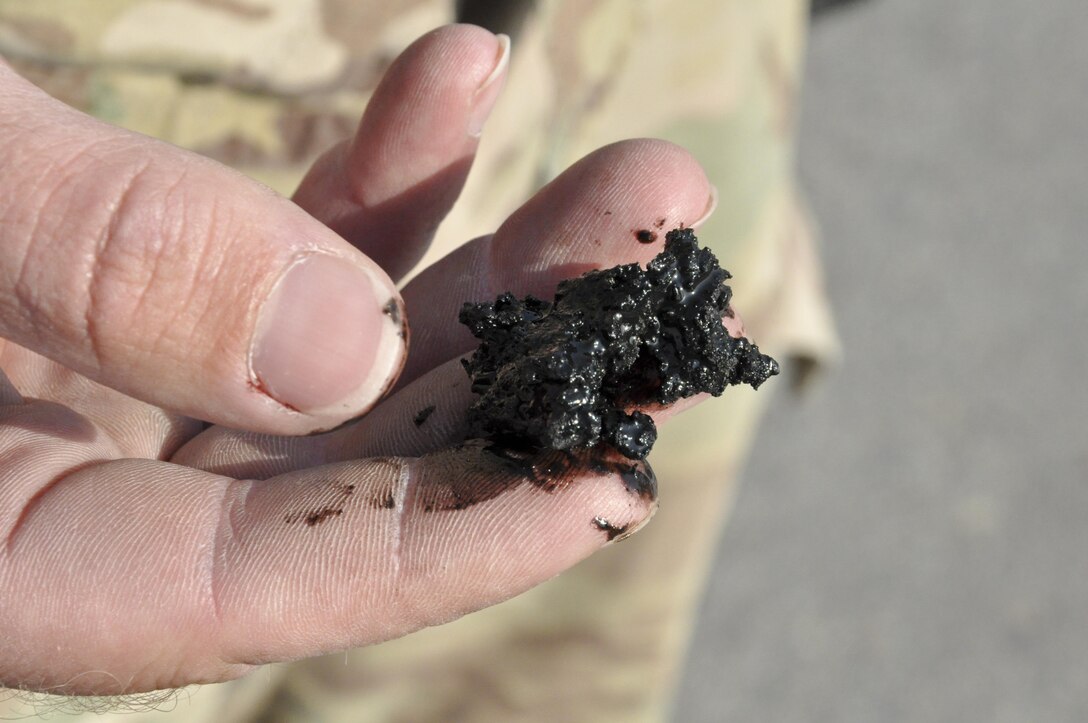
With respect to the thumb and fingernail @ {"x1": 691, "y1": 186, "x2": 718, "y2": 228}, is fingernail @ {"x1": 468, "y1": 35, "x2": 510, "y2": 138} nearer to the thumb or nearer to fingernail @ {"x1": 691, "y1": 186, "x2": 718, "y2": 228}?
fingernail @ {"x1": 691, "y1": 186, "x2": 718, "y2": 228}

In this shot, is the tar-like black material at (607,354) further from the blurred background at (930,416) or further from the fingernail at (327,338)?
the blurred background at (930,416)

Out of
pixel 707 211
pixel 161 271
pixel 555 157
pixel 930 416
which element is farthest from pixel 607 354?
pixel 930 416

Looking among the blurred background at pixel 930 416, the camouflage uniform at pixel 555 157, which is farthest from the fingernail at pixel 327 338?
the blurred background at pixel 930 416

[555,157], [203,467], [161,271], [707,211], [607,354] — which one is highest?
[555,157]

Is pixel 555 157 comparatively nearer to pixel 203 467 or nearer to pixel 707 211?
pixel 707 211

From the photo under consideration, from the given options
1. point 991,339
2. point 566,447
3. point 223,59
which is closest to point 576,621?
point 566,447

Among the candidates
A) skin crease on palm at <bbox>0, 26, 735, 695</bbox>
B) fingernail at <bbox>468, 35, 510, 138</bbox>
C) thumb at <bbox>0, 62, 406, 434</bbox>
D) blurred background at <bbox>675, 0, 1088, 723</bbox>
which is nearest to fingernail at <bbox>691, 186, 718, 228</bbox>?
fingernail at <bbox>468, 35, 510, 138</bbox>

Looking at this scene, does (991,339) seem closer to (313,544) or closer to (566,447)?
(566,447)
